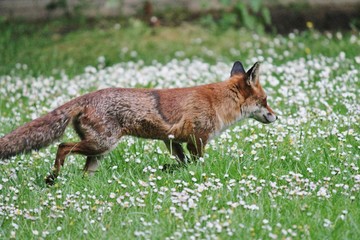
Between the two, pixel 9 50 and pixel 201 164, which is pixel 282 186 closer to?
pixel 201 164

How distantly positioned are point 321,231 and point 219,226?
2.66 feet

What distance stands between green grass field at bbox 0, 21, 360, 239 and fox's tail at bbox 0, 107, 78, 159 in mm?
345

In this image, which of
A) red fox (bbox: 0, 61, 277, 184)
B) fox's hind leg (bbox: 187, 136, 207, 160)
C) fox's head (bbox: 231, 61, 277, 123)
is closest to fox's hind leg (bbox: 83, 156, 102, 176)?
red fox (bbox: 0, 61, 277, 184)

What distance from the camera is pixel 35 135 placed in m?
7.20

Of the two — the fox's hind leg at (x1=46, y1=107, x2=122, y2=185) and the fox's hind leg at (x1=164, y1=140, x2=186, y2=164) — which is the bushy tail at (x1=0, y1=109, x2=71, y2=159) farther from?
the fox's hind leg at (x1=164, y1=140, x2=186, y2=164)

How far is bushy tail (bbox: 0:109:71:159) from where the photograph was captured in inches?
280

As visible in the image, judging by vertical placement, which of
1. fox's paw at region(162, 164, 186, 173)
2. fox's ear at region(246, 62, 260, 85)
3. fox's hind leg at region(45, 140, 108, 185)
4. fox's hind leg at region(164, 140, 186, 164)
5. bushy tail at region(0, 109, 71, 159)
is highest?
fox's ear at region(246, 62, 260, 85)

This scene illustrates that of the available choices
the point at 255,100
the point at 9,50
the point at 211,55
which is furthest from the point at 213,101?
the point at 9,50

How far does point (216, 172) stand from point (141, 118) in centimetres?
93

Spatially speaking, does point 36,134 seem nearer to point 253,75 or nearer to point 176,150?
point 176,150

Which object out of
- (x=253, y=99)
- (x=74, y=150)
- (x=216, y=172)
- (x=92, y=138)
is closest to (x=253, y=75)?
(x=253, y=99)

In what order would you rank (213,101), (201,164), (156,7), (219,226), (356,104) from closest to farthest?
(219,226)
(201,164)
(213,101)
(356,104)
(156,7)

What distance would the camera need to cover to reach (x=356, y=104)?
9.26 metres

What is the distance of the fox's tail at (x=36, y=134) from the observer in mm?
7102
